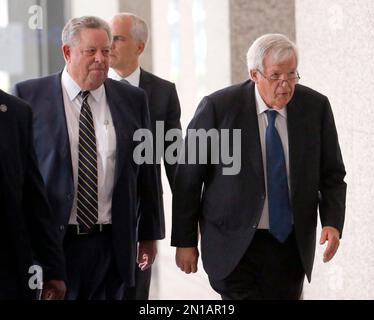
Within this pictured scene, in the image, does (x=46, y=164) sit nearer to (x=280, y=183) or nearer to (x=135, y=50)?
(x=280, y=183)

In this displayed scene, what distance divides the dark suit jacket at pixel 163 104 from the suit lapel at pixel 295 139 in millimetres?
Result: 1089

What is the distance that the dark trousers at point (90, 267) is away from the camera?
168 inches

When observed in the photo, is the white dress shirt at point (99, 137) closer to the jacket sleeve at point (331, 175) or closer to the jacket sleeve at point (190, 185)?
the jacket sleeve at point (190, 185)

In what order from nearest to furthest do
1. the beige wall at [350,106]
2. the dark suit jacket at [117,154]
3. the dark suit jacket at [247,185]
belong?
the dark suit jacket at [117,154] < the dark suit jacket at [247,185] < the beige wall at [350,106]

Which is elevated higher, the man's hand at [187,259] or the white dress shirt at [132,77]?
the white dress shirt at [132,77]

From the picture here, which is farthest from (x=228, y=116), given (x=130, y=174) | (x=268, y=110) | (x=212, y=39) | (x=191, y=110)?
(x=191, y=110)

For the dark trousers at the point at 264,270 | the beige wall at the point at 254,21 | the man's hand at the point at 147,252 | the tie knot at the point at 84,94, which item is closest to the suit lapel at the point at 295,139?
the dark trousers at the point at 264,270

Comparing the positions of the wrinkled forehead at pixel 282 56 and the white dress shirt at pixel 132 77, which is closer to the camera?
the wrinkled forehead at pixel 282 56

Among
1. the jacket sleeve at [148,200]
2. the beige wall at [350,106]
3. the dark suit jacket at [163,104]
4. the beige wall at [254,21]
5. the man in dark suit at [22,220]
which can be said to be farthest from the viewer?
Result: the beige wall at [254,21]

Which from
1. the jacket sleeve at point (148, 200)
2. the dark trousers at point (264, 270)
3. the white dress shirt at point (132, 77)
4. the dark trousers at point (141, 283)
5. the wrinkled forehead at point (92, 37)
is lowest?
the dark trousers at point (141, 283)

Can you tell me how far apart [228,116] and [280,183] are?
0.35m

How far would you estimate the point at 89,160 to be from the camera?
4.23 metres

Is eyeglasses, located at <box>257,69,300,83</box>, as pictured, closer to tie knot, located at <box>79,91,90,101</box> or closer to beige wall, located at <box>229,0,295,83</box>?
tie knot, located at <box>79,91,90,101</box>

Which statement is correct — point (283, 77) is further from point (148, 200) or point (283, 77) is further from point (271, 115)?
point (148, 200)
